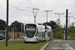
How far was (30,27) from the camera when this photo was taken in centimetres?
3934

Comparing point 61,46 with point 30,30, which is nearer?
point 61,46

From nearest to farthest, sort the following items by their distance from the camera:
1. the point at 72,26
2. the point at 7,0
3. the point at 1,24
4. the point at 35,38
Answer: the point at 7,0, the point at 35,38, the point at 72,26, the point at 1,24

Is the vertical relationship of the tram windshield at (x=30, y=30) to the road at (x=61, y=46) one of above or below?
above

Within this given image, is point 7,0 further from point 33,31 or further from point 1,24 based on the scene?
point 1,24

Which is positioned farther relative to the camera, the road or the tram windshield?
the tram windshield

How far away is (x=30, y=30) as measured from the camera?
39.0 m

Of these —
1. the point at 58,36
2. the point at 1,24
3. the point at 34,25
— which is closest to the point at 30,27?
Answer: the point at 34,25

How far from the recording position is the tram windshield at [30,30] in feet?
127

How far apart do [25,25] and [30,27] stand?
948 millimetres

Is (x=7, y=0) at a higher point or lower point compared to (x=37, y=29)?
higher

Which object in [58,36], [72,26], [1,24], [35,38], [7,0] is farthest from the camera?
[1,24]

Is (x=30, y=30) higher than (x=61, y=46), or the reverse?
(x=30, y=30)

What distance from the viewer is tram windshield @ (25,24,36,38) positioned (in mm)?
38750

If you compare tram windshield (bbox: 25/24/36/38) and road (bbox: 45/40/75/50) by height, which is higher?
tram windshield (bbox: 25/24/36/38)
